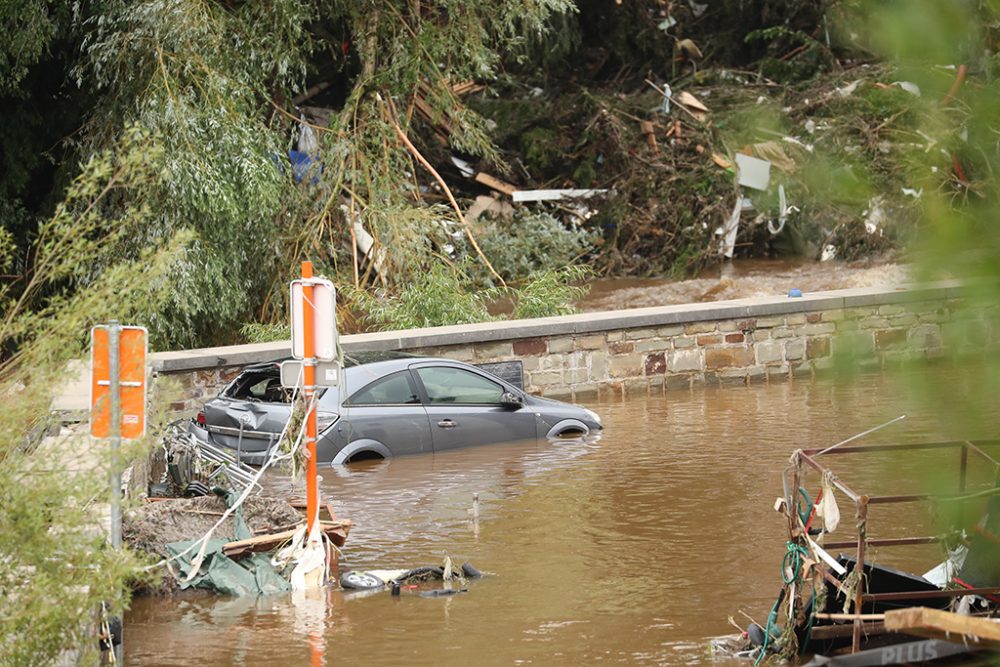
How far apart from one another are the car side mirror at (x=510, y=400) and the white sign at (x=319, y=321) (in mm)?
5375

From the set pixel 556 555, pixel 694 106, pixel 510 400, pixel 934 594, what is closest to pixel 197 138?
pixel 510 400

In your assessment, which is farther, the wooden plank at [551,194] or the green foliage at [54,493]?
the wooden plank at [551,194]

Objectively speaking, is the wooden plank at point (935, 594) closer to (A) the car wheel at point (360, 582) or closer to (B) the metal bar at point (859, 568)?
(B) the metal bar at point (859, 568)

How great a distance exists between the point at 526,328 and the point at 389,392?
4.16 meters

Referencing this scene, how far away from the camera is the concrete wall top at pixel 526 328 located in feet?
53.9

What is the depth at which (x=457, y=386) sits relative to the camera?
15.3 meters

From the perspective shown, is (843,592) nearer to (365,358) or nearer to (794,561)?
(794,561)

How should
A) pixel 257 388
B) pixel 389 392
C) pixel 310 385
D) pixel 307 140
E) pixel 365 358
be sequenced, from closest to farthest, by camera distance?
pixel 310 385
pixel 257 388
pixel 389 392
pixel 365 358
pixel 307 140

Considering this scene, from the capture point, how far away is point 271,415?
1379 cm

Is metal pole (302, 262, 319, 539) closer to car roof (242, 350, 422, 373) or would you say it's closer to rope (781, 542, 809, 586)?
rope (781, 542, 809, 586)

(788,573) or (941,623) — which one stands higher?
(941,623)

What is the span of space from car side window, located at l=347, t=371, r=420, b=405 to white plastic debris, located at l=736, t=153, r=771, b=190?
50.0ft

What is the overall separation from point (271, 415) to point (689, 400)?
7.00 m

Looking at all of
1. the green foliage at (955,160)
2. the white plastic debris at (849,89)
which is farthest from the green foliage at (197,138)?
the green foliage at (955,160)
